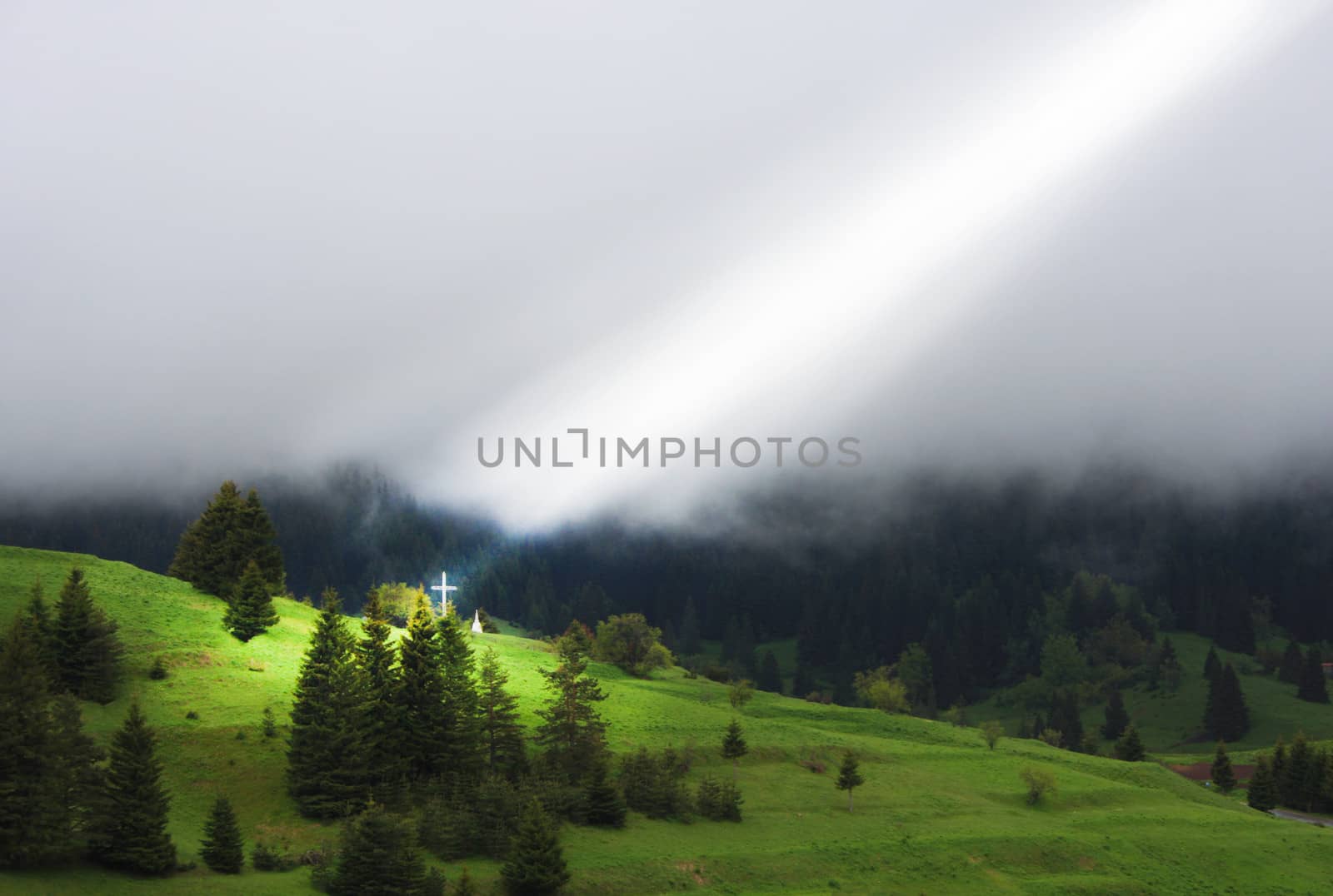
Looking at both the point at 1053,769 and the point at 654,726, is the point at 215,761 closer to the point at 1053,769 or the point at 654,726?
the point at 654,726

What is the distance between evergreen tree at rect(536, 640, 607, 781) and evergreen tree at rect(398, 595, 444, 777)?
29.5 feet

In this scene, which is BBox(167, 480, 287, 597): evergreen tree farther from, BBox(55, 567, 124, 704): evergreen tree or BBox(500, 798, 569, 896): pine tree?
BBox(500, 798, 569, 896): pine tree

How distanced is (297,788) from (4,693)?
23522 mm

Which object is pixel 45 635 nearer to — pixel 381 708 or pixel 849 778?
pixel 381 708

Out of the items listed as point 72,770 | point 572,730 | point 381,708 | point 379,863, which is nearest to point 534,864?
point 379,863

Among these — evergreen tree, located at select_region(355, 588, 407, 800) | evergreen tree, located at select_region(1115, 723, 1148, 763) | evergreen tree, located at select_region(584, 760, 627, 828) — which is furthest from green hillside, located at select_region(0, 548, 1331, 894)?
evergreen tree, located at select_region(1115, 723, 1148, 763)

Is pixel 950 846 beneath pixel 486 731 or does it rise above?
beneath

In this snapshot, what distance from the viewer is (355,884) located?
193 feet

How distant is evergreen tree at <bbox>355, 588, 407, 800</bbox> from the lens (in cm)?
7569

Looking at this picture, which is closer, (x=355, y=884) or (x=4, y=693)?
(x=4, y=693)

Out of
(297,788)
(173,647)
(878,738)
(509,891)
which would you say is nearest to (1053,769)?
(878,738)

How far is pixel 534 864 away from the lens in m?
64.1

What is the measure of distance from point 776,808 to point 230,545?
61.3 meters

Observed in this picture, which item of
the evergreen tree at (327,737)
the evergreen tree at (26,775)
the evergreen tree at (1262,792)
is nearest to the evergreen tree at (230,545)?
the evergreen tree at (327,737)
